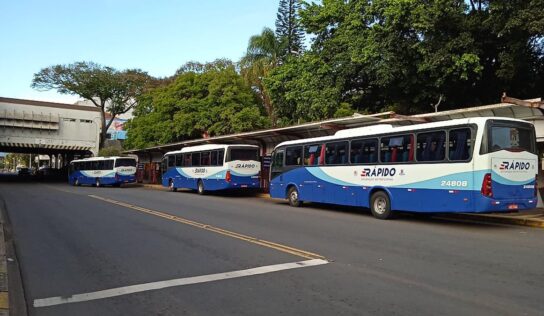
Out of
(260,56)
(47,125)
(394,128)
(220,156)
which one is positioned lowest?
(220,156)

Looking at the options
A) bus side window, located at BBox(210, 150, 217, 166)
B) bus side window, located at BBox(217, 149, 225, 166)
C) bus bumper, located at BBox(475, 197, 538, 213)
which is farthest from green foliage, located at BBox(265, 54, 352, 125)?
bus bumper, located at BBox(475, 197, 538, 213)

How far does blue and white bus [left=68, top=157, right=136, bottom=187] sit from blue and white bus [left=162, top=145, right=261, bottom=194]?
11.6 m

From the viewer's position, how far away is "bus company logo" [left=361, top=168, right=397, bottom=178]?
15430mm

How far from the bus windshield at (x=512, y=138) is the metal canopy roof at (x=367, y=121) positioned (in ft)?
4.39

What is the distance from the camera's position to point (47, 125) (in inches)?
→ 2167

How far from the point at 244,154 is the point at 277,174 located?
18.4 ft

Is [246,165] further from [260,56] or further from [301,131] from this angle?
[260,56]

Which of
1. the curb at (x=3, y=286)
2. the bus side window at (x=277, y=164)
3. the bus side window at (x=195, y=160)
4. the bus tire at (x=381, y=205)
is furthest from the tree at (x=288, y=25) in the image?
the curb at (x=3, y=286)

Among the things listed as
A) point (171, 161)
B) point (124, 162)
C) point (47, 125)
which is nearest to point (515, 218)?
point (171, 161)

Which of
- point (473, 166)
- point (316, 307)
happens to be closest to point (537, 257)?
point (473, 166)

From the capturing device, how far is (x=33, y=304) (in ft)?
20.9

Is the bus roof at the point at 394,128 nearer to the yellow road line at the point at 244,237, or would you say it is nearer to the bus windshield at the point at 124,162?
the yellow road line at the point at 244,237

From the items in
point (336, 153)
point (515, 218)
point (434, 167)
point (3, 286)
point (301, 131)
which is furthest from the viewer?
point (301, 131)

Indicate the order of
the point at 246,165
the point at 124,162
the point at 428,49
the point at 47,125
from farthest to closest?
1. the point at 47,125
2. the point at 124,162
3. the point at 246,165
4. the point at 428,49
